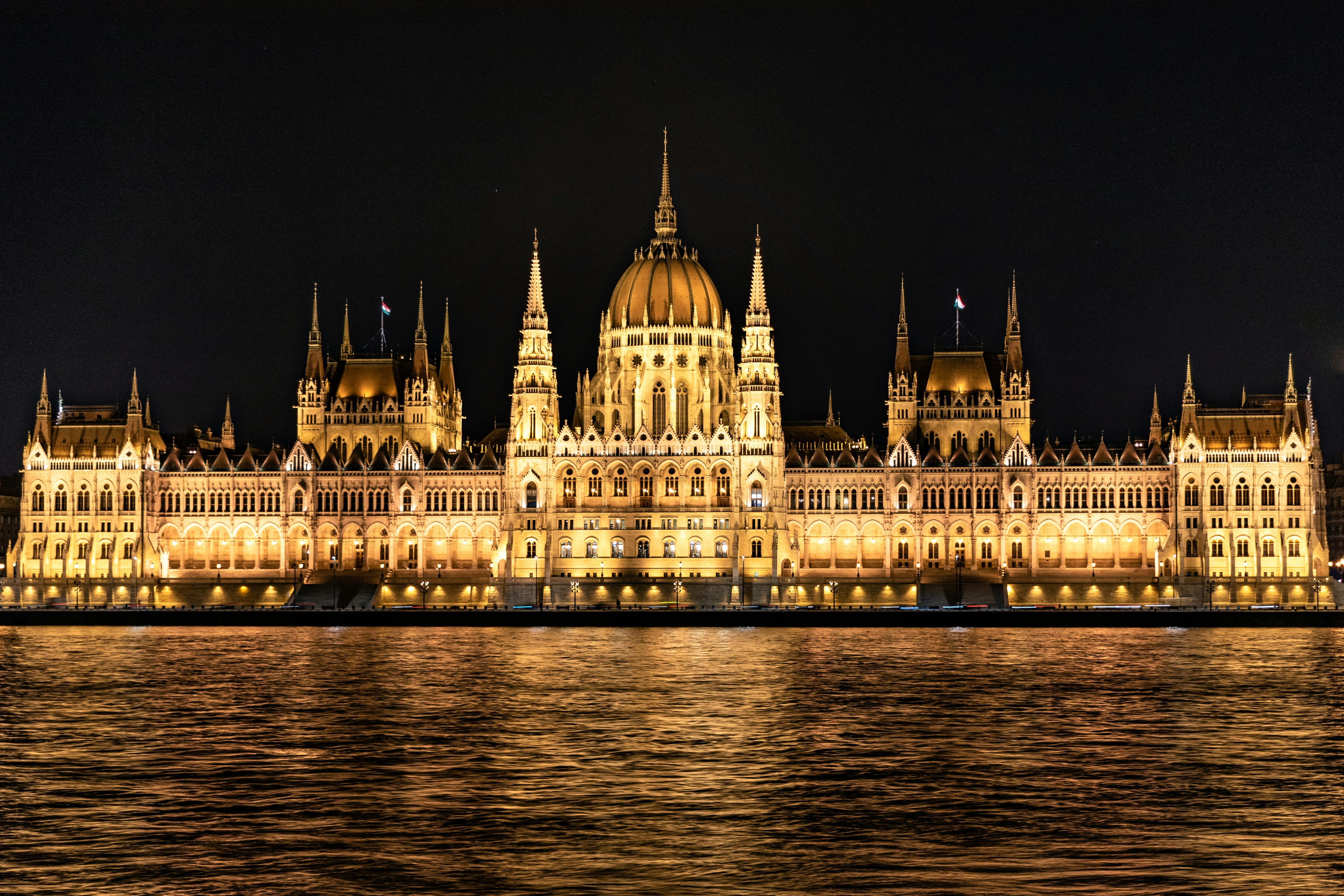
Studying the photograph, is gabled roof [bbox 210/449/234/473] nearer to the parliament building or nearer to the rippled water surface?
the parliament building

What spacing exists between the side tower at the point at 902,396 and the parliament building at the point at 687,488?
0.26 meters

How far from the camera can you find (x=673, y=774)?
5659cm

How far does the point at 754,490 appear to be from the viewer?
149500 millimetres

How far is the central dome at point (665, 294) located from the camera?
160625 mm

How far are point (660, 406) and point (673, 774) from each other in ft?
342

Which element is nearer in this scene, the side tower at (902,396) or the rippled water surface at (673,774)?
the rippled water surface at (673,774)

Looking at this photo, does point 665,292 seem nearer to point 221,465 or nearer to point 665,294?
point 665,294

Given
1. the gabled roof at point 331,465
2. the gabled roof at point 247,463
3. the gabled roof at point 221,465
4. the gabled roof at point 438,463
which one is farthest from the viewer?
the gabled roof at point 221,465

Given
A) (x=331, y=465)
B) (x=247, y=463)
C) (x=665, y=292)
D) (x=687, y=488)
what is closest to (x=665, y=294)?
(x=665, y=292)

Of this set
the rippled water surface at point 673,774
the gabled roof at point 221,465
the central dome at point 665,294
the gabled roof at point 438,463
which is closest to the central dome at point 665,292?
the central dome at point 665,294

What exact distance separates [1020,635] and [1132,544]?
1247 inches

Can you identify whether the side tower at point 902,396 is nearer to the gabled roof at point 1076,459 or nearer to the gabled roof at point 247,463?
the gabled roof at point 1076,459

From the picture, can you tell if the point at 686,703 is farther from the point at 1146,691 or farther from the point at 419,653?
the point at 419,653

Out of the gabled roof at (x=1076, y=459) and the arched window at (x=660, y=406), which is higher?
the arched window at (x=660, y=406)
